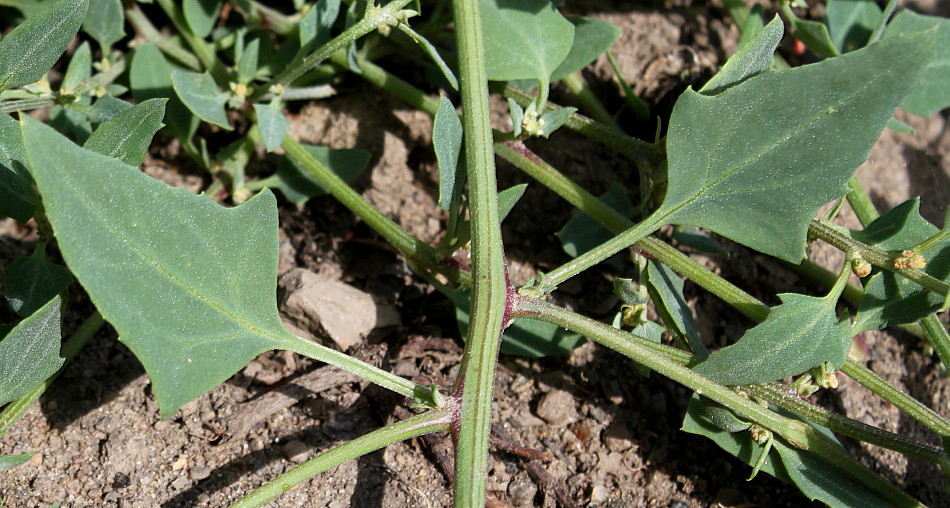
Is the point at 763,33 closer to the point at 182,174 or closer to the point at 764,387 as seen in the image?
the point at 764,387

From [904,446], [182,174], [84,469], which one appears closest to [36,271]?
[84,469]

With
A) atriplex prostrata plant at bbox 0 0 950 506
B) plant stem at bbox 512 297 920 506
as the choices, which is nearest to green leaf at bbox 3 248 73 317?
atriplex prostrata plant at bbox 0 0 950 506

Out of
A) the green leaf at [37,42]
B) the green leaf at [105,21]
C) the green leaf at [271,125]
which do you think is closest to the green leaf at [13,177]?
the green leaf at [37,42]

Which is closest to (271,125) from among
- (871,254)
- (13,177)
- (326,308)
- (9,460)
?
(326,308)

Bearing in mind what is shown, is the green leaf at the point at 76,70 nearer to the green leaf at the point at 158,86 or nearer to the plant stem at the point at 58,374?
the green leaf at the point at 158,86

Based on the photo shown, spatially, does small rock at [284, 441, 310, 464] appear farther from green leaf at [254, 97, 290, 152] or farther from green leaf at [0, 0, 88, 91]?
green leaf at [0, 0, 88, 91]

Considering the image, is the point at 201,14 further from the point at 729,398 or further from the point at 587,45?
the point at 729,398
